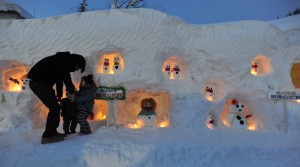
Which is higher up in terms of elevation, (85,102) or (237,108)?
(85,102)

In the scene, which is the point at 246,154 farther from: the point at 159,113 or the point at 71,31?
the point at 71,31


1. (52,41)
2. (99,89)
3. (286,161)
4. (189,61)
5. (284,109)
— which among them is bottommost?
(286,161)

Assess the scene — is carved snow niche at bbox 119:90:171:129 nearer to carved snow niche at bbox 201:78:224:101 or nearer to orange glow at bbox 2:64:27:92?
carved snow niche at bbox 201:78:224:101

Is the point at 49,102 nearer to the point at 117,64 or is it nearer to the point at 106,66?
the point at 106,66

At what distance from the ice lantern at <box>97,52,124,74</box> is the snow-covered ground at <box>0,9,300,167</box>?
0.16 m

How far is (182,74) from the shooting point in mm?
6430

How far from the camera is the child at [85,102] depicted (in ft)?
15.8

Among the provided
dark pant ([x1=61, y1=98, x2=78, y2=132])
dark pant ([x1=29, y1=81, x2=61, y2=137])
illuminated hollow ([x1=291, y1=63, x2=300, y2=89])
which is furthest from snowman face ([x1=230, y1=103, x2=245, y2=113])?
dark pant ([x1=29, y1=81, x2=61, y2=137])

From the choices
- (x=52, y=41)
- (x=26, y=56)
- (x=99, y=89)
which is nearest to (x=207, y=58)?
(x=99, y=89)

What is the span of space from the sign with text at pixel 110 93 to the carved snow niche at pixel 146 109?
264 mm

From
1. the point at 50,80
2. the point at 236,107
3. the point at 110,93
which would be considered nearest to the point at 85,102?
the point at 110,93

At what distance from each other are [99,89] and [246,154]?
295 centimetres

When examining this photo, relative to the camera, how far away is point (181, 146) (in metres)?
4.28

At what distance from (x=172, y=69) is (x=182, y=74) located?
0.26 metres
